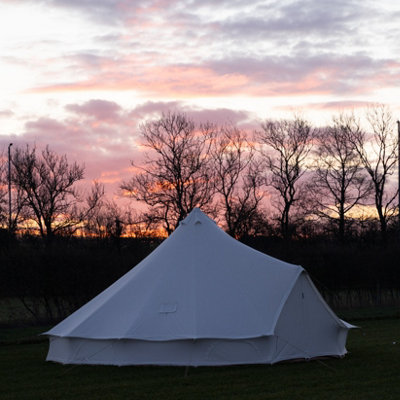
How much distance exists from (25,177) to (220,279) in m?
33.4

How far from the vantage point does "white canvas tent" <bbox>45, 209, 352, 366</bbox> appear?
47.1ft

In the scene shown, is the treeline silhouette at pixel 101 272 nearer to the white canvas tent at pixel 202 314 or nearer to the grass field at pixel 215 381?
the grass field at pixel 215 381

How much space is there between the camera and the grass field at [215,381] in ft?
38.5

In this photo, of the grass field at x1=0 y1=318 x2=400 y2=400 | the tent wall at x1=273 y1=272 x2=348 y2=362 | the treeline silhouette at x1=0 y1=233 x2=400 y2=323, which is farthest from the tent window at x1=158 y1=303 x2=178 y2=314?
the treeline silhouette at x1=0 y1=233 x2=400 y2=323

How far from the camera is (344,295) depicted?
109ft

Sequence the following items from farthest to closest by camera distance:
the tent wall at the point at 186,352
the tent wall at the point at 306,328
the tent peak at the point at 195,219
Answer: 1. the tent peak at the point at 195,219
2. the tent wall at the point at 306,328
3. the tent wall at the point at 186,352

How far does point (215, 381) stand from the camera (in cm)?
1280

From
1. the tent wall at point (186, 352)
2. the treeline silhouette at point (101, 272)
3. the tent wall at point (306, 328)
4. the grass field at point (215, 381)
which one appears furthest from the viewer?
the treeline silhouette at point (101, 272)

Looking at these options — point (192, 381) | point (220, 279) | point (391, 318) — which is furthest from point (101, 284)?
point (192, 381)

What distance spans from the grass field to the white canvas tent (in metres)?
0.32

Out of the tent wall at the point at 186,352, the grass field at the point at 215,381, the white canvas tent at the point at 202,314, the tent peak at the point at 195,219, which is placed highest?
the tent peak at the point at 195,219

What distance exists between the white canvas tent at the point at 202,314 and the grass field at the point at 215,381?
1.05 feet

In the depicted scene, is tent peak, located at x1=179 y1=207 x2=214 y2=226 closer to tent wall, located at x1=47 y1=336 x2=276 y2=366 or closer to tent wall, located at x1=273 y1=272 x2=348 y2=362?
tent wall, located at x1=273 y1=272 x2=348 y2=362

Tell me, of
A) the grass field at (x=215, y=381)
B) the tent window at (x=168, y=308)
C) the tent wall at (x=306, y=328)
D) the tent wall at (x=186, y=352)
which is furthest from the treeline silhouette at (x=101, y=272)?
the tent window at (x=168, y=308)
